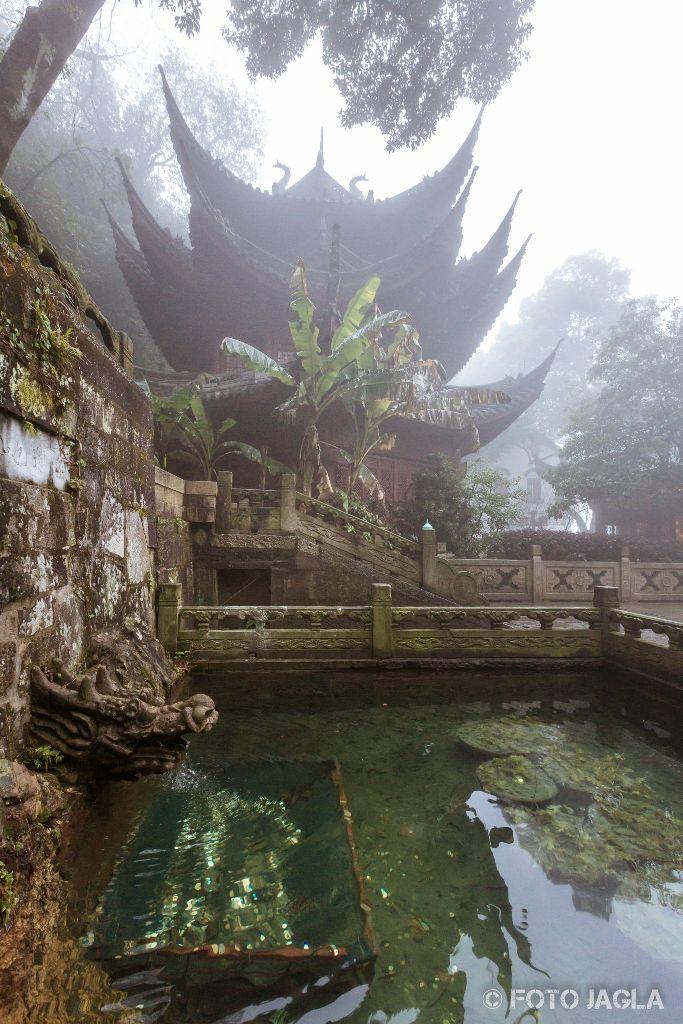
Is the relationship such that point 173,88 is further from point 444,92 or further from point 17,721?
point 17,721

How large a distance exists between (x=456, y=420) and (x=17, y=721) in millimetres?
11968

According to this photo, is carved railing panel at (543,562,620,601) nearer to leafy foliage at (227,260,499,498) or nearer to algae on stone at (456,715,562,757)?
leafy foliage at (227,260,499,498)

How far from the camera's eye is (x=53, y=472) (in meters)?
2.83

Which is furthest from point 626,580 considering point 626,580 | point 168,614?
point 168,614

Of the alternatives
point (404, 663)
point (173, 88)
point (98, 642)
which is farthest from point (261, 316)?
point (173, 88)

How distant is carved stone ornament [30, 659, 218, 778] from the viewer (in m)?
2.51

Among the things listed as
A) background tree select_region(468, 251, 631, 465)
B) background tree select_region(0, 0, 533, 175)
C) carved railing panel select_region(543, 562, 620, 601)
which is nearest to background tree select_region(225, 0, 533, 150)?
background tree select_region(0, 0, 533, 175)

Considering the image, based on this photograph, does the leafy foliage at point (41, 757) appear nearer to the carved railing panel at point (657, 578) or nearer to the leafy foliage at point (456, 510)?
the leafy foliage at point (456, 510)

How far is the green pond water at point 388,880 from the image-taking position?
78.9 inches

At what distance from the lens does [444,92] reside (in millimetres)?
13805

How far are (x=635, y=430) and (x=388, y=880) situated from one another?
2039cm

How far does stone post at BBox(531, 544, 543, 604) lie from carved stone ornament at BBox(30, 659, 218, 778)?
399 inches

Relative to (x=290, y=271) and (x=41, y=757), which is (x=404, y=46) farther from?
(x=41, y=757)

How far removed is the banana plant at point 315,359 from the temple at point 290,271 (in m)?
2.10
